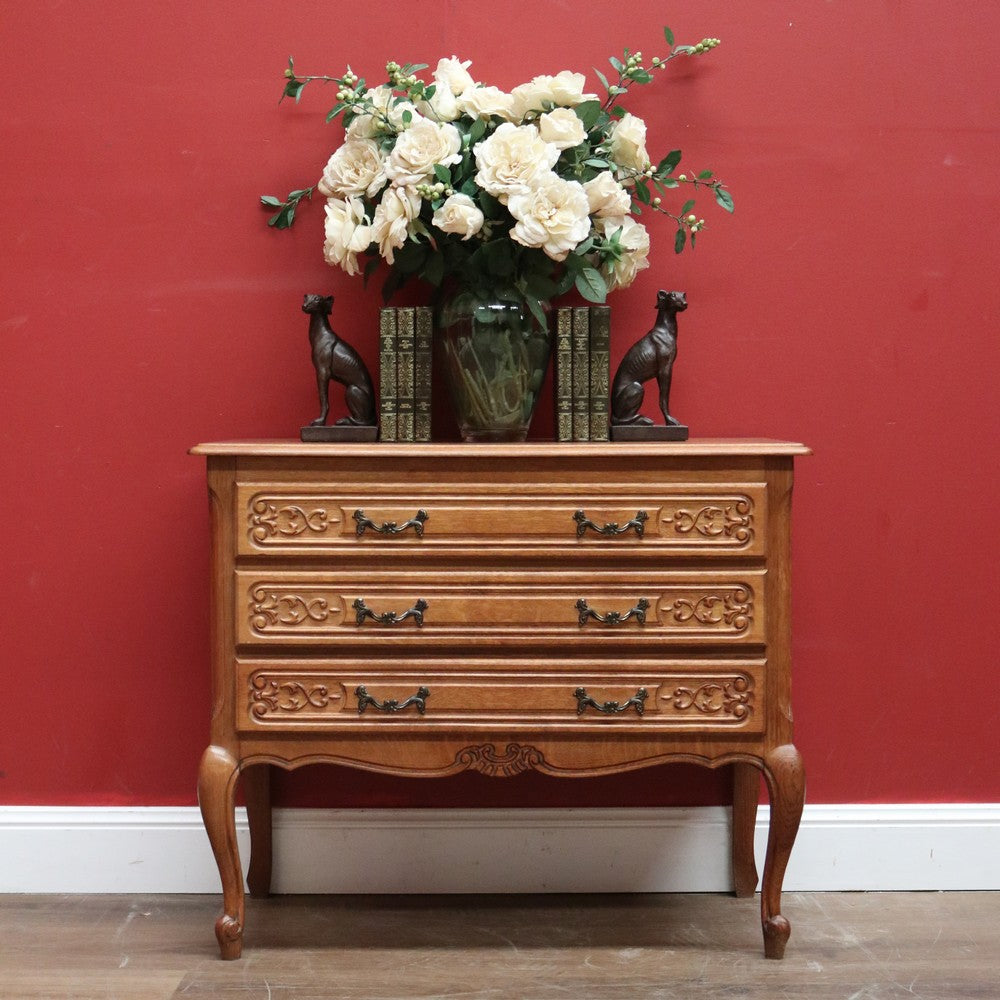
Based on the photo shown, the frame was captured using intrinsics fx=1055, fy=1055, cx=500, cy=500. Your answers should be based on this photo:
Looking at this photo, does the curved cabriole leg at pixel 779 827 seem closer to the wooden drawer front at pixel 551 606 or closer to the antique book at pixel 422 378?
the wooden drawer front at pixel 551 606

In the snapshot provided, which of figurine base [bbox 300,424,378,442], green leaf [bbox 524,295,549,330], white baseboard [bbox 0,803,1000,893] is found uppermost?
green leaf [bbox 524,295,549,330]

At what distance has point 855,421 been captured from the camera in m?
2.42

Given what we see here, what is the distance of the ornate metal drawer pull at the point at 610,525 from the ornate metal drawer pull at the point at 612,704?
29cm

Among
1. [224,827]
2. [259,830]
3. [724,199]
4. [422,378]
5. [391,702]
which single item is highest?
[724,199]

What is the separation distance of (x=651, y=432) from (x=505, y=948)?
107 cm

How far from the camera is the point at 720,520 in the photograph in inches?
76.7

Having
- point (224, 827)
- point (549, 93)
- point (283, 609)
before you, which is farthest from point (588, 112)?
point (224, 827)

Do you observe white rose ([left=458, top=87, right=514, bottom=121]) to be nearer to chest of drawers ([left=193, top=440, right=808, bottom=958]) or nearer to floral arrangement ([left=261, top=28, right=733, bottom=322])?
floral arrangement ([left=261, top=28, right=733, bottom=322])

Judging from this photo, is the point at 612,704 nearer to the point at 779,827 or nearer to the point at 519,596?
the point at 519,596

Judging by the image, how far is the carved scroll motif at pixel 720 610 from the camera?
1.95 metres

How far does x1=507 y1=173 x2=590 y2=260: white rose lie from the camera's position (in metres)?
1.97

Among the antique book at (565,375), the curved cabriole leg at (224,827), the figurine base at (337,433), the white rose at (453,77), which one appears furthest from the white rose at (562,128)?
the curved cabriole leg at (224,827)

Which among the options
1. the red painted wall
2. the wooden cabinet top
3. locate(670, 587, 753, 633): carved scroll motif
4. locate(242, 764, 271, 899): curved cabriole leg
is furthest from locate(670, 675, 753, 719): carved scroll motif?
locate(242, 764, 271, 899): curved cabriole leg

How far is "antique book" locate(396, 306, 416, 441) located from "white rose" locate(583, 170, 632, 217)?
424mm
